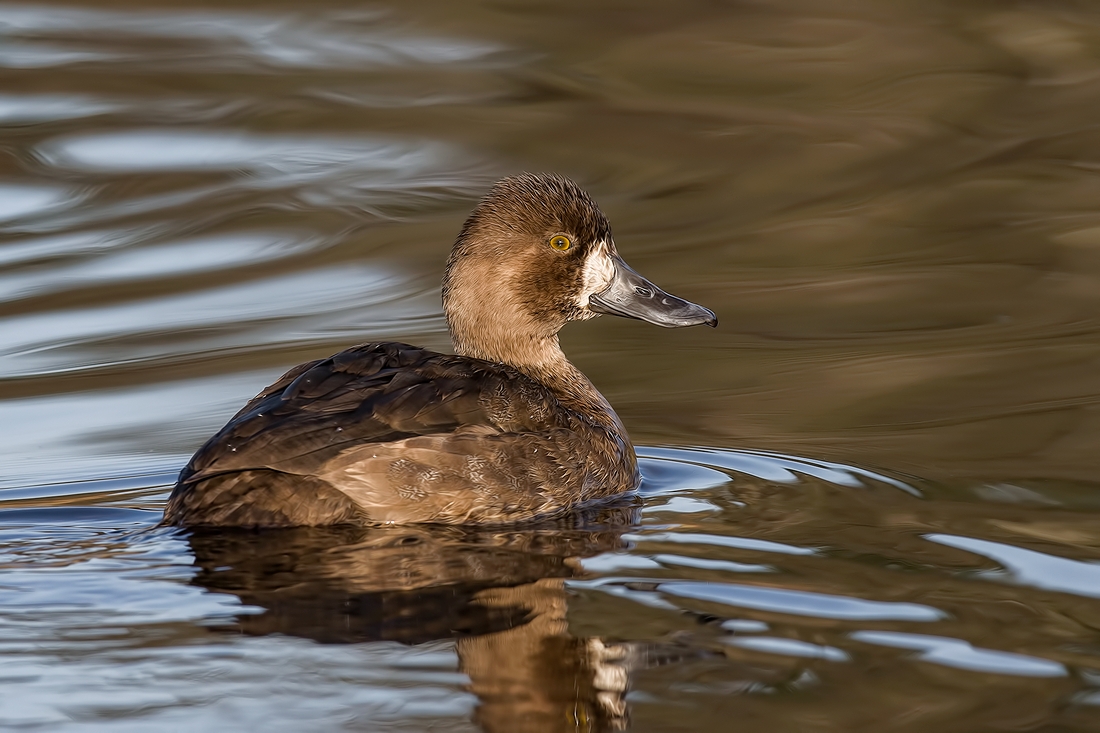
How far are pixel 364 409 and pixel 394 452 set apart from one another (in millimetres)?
187

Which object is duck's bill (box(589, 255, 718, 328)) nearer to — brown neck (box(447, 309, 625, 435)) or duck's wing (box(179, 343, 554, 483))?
brown neck (box(447, 309, 625, 435))

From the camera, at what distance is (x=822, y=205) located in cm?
1112

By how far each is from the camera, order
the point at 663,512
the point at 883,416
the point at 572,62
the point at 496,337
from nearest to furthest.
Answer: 1. the point at 663,512
2. the point at 496,337
3. the point at 883,416
4. the point at 572,62

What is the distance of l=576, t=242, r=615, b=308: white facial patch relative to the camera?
24.1ft

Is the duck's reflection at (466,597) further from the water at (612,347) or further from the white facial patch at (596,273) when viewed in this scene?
the white facial patch at (596,273)

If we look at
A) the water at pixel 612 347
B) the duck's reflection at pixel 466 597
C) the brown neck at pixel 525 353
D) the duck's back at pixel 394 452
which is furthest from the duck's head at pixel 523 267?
the duck's reflection at pixel 466 597

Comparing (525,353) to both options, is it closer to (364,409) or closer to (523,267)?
(523,267)

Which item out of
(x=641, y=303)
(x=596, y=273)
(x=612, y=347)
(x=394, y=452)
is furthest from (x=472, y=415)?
(x=612, y=347)

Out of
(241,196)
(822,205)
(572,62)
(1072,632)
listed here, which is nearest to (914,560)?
(1072,632)

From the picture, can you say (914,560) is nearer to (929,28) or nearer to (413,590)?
(413,590)

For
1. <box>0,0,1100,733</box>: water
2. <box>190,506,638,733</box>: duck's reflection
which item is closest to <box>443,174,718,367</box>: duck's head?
<box>0,0,1100,733</box>: water

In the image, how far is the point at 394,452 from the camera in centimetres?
596

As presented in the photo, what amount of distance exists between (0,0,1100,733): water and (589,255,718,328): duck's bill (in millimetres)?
521

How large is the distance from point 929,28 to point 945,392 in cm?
665
